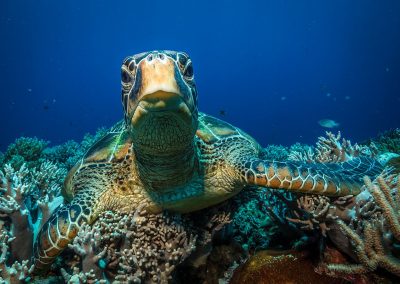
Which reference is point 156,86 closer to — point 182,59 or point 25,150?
point 182,59

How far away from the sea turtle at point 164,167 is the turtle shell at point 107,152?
16 millimetres

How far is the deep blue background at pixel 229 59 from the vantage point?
61156 millimetres

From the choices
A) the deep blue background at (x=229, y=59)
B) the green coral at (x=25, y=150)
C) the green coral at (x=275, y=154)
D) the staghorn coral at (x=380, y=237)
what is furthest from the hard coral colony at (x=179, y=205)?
the deep blue background at (x=229, y=59)

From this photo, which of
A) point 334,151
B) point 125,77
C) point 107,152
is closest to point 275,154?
point 334,151

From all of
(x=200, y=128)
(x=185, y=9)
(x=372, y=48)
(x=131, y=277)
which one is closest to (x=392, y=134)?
(x=200, y=128)

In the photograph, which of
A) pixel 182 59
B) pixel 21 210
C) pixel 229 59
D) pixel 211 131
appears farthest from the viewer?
pixel 229 59

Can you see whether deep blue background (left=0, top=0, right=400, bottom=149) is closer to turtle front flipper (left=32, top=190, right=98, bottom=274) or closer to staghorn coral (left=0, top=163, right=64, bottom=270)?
staghorn coral (left=0, top=163, right=64, bottom=270)

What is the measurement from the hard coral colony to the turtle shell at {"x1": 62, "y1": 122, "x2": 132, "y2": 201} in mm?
18

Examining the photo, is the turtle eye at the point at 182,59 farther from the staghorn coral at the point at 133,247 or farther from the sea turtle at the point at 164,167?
the staghorn coral at the point at 133,247

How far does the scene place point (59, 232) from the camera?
98.7 inches

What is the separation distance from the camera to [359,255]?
6.75 feet

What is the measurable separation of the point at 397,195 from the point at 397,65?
72.1 m

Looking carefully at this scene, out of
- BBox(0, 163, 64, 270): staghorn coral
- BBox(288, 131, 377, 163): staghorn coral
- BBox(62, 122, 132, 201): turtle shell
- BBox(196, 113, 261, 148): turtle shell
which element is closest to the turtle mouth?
BBox(62, 122, 132, 201): turtle shell

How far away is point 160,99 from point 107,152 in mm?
1873
